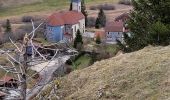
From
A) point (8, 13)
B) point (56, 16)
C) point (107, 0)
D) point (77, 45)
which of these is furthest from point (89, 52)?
point (107, 0)

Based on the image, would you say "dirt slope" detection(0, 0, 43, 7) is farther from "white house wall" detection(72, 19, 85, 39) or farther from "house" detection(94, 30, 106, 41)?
"house" detection(94, 30, 106, 41)

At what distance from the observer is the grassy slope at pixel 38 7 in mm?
77412

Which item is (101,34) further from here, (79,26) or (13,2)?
(13,2)

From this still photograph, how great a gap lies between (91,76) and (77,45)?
3966cm

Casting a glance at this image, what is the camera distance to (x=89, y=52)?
51.2m

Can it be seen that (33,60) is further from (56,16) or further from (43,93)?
(56,16)

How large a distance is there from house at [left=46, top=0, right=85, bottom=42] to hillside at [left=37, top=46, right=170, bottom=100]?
44.5m

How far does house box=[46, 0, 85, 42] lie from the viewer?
58656mm

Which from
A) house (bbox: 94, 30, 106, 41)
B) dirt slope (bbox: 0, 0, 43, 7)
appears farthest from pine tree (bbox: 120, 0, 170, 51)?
dirt slope (bbox: 0, 0, 43, 7)

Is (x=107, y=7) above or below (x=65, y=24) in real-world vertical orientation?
below

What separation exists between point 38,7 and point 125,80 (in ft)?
232

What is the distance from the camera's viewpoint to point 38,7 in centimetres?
8112

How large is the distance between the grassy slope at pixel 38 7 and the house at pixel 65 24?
17.3m

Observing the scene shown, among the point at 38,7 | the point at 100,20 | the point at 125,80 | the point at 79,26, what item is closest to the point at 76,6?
the point at 100,20
